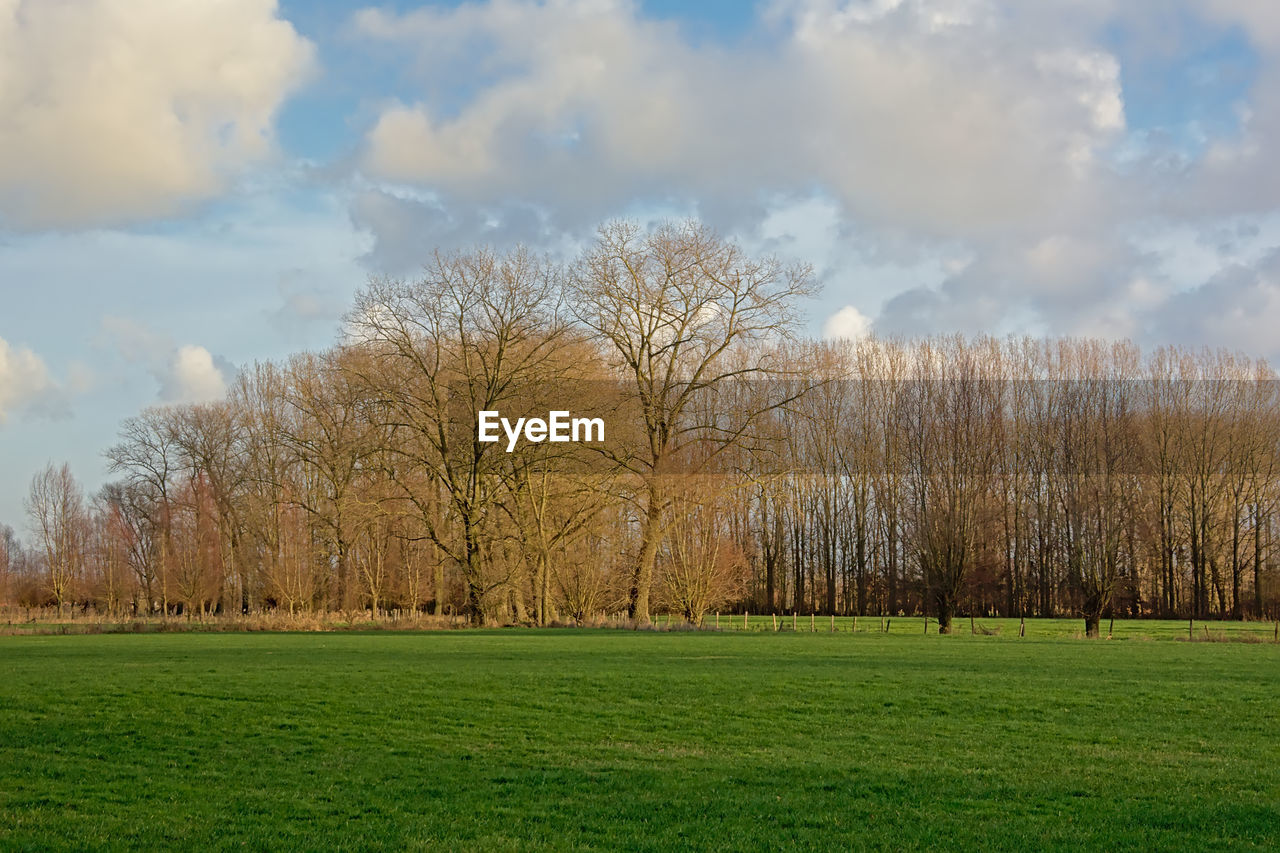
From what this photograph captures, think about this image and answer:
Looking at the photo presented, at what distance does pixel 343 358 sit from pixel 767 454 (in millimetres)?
19207

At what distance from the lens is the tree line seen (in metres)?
44.5

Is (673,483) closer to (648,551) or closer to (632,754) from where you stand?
(648,551)

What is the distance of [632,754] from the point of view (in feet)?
43.7

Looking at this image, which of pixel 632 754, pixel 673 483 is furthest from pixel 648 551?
pixel 632 754

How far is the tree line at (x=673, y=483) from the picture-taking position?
4450 cm

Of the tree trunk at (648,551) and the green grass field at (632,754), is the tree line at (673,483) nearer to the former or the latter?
the tree trunk at (648,551)

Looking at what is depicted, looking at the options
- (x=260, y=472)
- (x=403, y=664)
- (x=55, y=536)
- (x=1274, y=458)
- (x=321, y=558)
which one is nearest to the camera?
(x=403, y=664)

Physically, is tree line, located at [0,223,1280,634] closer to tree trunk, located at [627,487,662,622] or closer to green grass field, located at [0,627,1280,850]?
tree trunk, located at [627,487,662,622]

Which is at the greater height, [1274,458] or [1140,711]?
[1274,458]

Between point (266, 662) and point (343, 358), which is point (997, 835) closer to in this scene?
point (266, 662)

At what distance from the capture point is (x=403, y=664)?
22453mm

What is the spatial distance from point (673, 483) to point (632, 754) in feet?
101

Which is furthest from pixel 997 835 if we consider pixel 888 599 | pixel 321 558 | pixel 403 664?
pixel 888 599

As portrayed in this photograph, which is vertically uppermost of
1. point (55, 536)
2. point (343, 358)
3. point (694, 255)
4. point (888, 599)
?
point (694, 255)
